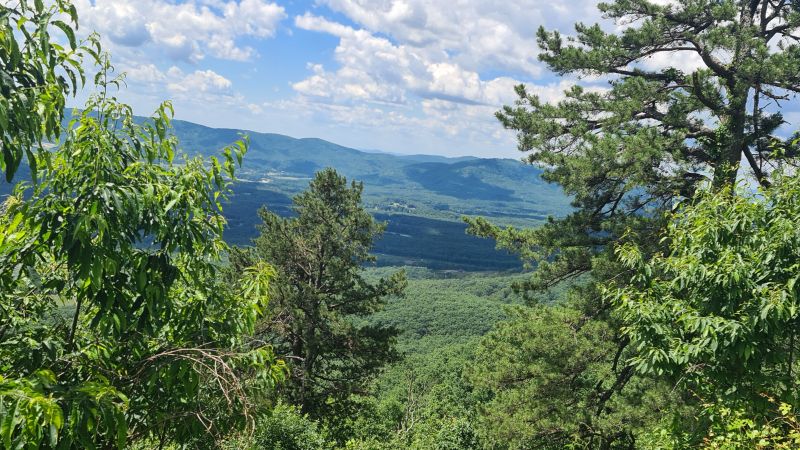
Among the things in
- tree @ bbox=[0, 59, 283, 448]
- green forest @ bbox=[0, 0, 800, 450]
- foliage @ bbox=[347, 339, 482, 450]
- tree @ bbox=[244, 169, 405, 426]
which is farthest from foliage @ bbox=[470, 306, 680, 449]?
tree @ bbox=[0, 59, 283, 448]

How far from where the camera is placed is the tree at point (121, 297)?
7.35 feet

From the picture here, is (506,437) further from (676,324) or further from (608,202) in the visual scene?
(676,324)

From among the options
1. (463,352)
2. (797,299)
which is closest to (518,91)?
(797,299)

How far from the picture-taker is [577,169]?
9.20m

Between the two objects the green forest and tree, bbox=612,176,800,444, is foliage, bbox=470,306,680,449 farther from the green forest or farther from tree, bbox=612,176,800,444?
tree, bbox=612,176,800,444

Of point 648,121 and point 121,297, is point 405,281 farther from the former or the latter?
point 121,297

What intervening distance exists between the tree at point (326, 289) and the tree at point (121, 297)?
12369 millimetres

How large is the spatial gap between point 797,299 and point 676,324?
3.46 ft

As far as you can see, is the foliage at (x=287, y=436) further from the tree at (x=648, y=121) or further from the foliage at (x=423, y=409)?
the tree at (x=648, y=121)

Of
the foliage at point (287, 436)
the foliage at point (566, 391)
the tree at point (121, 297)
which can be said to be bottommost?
the foliage at point (287, 436)

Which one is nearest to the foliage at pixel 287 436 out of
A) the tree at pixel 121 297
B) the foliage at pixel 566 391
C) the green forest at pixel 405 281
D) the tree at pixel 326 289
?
the green forest at pixel 405 281

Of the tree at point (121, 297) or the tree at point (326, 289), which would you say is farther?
the tree at point (326, 289)

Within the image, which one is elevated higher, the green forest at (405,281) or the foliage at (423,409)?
the green forest at (405,281)

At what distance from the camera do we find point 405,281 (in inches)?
718
